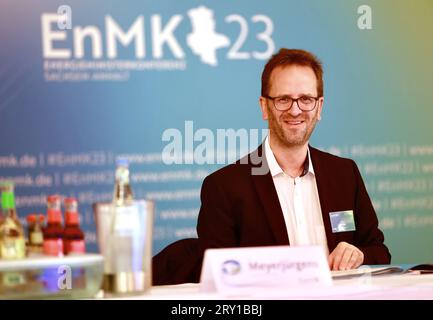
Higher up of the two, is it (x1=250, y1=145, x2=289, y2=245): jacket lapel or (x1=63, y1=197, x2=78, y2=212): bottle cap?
(x1=63, y1=197, x2=78, y2=212): bottle cap

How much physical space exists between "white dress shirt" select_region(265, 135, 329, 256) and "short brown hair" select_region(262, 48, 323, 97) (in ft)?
1.13

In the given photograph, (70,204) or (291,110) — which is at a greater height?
(291,110)

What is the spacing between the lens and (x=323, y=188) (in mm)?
3062

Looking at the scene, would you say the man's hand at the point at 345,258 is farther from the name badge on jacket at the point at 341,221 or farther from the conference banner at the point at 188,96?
the conference banner at the point at 188,96

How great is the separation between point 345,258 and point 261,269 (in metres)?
0.80

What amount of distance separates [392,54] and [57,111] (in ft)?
4.98

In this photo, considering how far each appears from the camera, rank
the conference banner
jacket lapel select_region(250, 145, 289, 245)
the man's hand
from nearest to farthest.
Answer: the man's hand < jacket lapel select_region(250, 145, 289, 245) < the conference banner

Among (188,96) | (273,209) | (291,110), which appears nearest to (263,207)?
(273,209)

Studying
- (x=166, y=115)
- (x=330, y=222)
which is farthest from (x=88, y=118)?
(x=330, y=222)

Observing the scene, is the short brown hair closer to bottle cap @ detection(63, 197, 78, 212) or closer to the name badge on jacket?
the name badge on jacket

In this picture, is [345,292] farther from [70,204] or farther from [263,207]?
[263,207]

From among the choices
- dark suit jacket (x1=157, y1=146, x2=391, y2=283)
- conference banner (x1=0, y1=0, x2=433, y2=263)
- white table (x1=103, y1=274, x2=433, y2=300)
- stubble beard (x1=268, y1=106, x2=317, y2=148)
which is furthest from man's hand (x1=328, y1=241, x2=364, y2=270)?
conference banner (x1=0, y1=0, x2=433, y2=263)

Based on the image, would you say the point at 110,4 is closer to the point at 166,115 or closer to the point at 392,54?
the point at 166,115

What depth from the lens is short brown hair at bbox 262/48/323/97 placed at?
3180 mm
